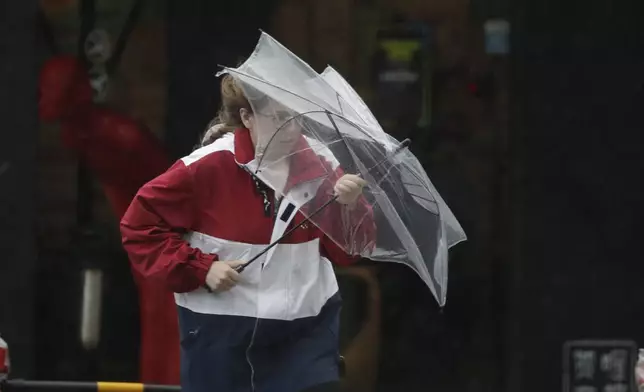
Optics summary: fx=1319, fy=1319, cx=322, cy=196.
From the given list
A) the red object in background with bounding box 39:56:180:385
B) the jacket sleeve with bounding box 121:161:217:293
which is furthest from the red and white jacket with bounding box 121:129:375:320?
the red object in background with bounding box 39:56:180:385

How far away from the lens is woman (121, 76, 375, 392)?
4051 millimetres

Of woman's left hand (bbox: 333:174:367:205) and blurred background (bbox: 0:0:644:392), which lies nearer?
woman's left hand (bbox: 333:174:367:205)

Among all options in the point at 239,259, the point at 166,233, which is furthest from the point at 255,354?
the point at 166,233

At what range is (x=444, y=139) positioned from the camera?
720 cm

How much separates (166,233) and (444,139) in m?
3.35

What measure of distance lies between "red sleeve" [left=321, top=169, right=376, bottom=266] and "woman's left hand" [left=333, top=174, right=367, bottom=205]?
62 millimetres

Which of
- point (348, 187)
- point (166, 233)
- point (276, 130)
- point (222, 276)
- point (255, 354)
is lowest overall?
point (255, 354)

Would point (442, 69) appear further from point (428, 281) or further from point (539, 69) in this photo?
point (428, 281)

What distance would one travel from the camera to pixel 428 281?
4.29 meters

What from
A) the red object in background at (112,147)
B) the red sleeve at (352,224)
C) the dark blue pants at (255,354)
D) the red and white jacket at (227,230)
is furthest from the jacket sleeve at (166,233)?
the red object in background at (112,147)

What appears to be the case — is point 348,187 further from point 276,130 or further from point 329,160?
point 276,130

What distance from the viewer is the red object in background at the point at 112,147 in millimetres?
7098

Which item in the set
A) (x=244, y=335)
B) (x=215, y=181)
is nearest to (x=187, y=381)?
(x=244, y=335)

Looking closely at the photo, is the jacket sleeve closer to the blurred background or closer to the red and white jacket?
the red and white jacket
